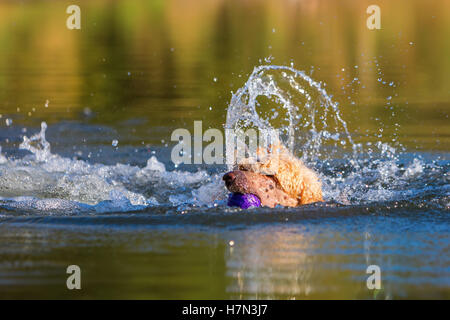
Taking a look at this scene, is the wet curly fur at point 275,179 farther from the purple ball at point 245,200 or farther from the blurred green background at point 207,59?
the blurred green background at point 207,59

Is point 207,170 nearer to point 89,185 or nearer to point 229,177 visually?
point 89,185

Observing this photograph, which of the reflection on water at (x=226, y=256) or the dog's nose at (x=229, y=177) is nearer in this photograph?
the reflection on water at (x=226, y=256)

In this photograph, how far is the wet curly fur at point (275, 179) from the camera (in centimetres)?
611

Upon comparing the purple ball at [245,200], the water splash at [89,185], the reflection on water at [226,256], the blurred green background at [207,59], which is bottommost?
the reflection on water at [226,256]

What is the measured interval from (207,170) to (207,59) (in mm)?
8064

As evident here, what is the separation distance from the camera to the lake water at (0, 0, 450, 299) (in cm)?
509

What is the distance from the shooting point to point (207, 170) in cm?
884

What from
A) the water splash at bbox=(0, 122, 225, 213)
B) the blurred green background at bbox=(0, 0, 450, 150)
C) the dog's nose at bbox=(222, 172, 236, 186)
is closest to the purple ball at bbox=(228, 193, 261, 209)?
the dog's nose at bbox=(222, 172, 236, 186)

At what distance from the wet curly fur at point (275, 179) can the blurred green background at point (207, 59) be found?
3.59m

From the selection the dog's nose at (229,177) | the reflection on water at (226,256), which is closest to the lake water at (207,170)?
the reflection on water at (226,256)

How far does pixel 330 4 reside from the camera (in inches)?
969
